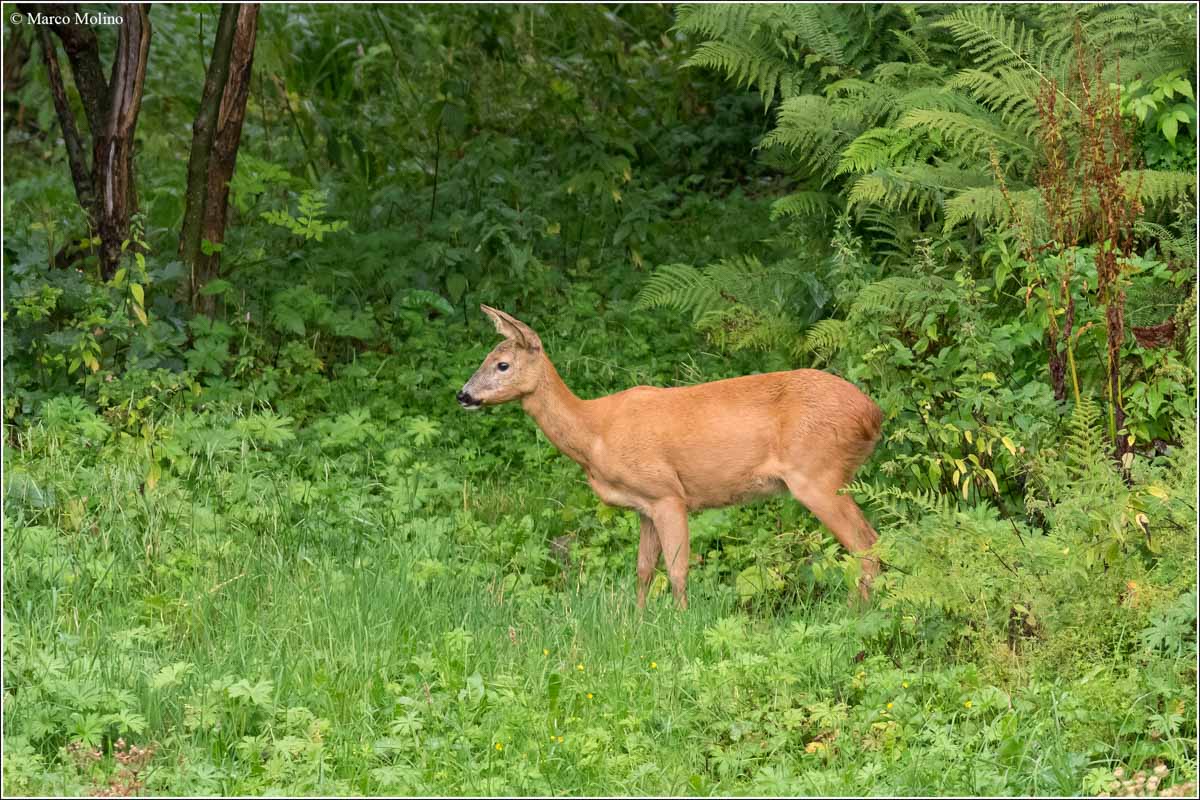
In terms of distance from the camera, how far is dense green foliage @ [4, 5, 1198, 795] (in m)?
4.74

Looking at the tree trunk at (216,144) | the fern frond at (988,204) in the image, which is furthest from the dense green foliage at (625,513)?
the tree trunk at (216,144)

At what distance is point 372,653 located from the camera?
17.3 feet

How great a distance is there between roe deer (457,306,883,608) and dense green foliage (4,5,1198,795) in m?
0.18

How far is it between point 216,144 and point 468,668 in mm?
4580

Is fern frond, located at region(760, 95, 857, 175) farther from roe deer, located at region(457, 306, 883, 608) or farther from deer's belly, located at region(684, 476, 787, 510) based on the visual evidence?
deer's belly, located at region(684, 476, 787, 510)

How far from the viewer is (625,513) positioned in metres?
7.55

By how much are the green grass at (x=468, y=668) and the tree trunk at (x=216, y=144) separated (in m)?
1.95

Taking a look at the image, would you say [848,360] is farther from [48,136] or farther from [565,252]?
[48,136]

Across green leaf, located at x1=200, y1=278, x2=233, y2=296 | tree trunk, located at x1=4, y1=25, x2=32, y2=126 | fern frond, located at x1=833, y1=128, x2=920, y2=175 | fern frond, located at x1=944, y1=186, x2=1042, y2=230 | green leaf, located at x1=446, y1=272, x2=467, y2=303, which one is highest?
fern frond, located at x1=833, y1=128, x2=920, y2=175

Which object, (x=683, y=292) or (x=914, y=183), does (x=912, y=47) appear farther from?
(x=683, y=292)

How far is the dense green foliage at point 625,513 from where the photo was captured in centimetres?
474

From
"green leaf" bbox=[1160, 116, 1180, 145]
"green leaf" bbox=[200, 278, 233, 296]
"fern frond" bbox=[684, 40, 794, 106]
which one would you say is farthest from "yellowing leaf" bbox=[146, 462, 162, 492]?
"green leaf" bbox=[1160, 116, 1180, 145]

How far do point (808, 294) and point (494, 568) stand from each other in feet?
7.32

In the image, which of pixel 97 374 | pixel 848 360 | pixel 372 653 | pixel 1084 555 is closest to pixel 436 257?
pixel 97 374
